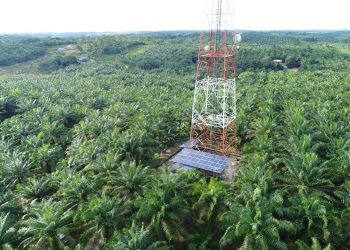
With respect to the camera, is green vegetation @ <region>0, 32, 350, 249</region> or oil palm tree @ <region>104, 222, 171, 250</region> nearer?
oil palm tree @ <region>104, 222, 171, 250</region>

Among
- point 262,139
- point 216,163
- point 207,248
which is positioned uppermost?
point 262,139

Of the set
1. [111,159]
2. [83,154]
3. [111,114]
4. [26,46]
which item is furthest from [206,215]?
[26,46]

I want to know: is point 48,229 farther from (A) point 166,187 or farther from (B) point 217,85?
(B) point 217,85

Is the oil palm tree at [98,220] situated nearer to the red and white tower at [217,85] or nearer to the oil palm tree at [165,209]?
the oil palm tree at [165,209]

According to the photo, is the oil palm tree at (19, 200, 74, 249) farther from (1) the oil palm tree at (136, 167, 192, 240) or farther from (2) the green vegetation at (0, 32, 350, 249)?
(1) the oil palm tree at (136, 167, 192, 240)

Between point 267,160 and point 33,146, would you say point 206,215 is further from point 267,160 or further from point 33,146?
point 33,146

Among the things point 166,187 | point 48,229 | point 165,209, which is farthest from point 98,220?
point 166,187

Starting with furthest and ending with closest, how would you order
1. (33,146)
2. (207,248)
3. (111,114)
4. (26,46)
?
1. (26,46)
2. (111,114)
3. (33,146)
4. (207,248)

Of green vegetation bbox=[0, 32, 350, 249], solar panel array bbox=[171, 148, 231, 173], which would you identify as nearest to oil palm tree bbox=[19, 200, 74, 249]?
green vegetation bbox=[0, 32, 350, 249]
